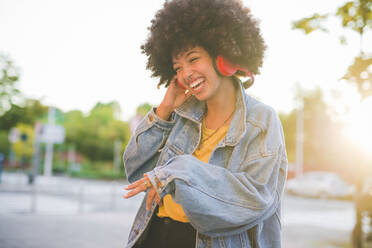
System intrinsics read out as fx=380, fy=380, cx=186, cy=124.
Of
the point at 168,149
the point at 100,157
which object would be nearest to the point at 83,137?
the point at 100,157

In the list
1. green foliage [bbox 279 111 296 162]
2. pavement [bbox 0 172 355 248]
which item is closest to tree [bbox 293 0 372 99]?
pavement [bbox 0 172 355 248]

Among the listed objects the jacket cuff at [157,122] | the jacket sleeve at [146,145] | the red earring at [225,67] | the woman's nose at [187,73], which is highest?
the red earring at [225,67]

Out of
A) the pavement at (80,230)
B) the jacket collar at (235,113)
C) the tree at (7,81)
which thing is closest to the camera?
the jacket collar at (235,113)

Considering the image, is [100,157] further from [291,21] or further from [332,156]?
[291,21]

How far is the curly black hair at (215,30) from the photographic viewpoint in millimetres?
1940

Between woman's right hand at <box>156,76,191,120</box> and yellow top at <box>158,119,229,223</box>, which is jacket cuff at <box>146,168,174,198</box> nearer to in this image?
yellow top at <box>158,119,229,223</box>

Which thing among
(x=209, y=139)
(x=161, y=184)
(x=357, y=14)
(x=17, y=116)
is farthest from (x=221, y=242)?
(x=17, y=116)

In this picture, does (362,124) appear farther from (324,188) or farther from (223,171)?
(324,188)

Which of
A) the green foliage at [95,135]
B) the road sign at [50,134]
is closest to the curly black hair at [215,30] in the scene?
the road sign at [50,134]

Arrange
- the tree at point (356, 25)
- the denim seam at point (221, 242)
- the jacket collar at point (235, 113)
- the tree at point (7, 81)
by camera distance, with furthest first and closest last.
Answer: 1. the tree at point (7, 81)
2. the tree at point (356, 25)
3. the jacket collar at point (235, 113)
4. the denim seam at point (221, 242)

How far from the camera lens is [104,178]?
35.8m

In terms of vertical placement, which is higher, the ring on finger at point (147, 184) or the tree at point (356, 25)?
the tree at point (356, 25)

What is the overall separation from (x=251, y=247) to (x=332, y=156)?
34.6 meters

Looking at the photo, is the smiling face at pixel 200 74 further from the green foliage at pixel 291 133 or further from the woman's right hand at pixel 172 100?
the green foliage at pixel 291 133
